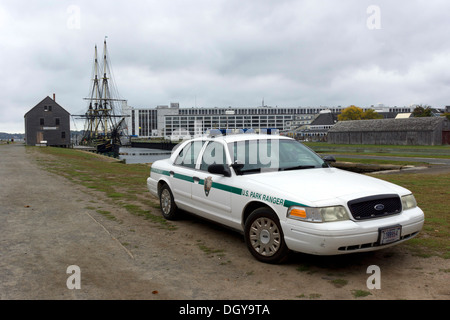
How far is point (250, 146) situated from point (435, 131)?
53784 millimetres

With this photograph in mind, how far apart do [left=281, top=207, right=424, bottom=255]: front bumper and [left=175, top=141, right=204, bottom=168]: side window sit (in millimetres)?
2614

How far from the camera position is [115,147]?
93.6 metres

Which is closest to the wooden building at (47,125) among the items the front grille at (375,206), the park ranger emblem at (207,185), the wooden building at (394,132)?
the wooden building at (394,132)

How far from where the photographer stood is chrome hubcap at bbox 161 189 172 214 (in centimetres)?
727

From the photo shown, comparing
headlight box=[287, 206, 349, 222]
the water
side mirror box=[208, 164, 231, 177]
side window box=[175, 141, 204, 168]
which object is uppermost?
side window box=[175, 141, 204, 168]

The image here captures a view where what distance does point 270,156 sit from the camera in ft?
19.4

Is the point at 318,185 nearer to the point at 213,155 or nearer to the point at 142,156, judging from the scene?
the point at 213,155

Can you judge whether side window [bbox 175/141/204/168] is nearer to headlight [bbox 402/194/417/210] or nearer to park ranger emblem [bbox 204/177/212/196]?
park ranger emblem [bbox 204/177/212/196]

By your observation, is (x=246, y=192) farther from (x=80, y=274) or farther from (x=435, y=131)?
(x=435, y=131)

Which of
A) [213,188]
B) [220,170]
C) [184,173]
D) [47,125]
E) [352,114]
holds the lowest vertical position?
[213,188]

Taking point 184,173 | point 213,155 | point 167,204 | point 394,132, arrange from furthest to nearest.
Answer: point 394,132 → point 167,204 → point 184,173 → point 213,155

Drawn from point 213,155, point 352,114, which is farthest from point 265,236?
point 352,114

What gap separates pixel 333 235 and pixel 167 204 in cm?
393

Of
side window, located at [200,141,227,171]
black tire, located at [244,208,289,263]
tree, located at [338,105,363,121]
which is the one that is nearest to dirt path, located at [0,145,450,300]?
black tire, located at [244,208,289,263]
